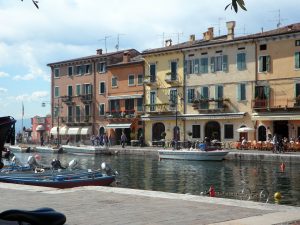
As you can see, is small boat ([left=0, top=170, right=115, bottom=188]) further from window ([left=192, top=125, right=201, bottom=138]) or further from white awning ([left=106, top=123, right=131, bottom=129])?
white awning ([left=106, top=123, right=131, bottom=129])

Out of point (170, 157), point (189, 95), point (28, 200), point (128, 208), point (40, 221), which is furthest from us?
point (189, 95)

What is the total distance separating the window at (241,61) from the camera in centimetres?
5038

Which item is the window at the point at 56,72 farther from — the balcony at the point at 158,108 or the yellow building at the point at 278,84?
the yellow building at the point at 278,84

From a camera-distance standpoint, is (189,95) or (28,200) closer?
(28,200)

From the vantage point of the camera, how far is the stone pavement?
31.0ft

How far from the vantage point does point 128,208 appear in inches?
424

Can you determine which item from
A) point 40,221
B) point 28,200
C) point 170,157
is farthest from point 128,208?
point 170,157

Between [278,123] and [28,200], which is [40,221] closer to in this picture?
[28,200]

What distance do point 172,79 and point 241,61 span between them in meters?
8.92

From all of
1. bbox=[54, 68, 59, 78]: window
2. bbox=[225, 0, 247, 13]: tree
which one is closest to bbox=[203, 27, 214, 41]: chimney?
bbox=[54, 68, 59, 78]: window

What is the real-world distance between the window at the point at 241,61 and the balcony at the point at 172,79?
7945mm

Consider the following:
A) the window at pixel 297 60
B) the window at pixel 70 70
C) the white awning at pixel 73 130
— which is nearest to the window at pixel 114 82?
the white awning at pixel 73 130

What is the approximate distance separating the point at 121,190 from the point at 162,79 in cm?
4471

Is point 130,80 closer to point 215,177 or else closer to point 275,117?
point 275,117
